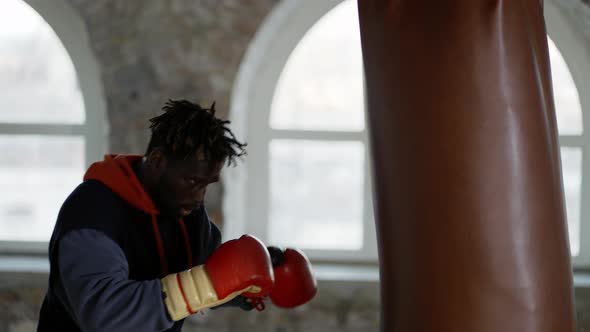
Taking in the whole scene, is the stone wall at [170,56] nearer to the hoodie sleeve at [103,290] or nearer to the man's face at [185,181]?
the man's face at [185,181]

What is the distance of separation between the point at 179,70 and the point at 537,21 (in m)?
1.82

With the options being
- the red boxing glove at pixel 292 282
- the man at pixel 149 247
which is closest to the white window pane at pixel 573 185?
the red boxing glove at pixel 292 282

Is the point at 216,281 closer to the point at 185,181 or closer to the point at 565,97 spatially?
the point at 185,181

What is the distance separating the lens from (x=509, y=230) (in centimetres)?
119

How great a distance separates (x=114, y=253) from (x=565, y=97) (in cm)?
239

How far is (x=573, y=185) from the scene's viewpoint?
128 inches

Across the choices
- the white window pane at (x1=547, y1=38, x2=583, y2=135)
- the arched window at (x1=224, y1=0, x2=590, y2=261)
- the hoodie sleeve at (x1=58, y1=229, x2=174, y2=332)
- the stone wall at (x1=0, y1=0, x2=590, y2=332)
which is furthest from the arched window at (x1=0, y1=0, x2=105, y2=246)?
the white window pane at (x1=547, y1=38, x2=583, y2=135)

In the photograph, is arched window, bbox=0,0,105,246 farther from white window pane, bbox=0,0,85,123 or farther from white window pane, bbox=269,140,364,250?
white window pane, bbox=269,140,364,250

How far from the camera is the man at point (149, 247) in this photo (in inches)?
55.2

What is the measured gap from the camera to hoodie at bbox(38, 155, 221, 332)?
1392 millimetres

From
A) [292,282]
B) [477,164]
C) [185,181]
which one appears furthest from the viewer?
[292,282]

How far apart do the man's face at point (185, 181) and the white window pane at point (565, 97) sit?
6.93 ft

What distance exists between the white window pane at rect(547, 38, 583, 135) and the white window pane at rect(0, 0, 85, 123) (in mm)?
2151

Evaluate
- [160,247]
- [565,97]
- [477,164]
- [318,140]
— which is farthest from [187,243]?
[565,97]
